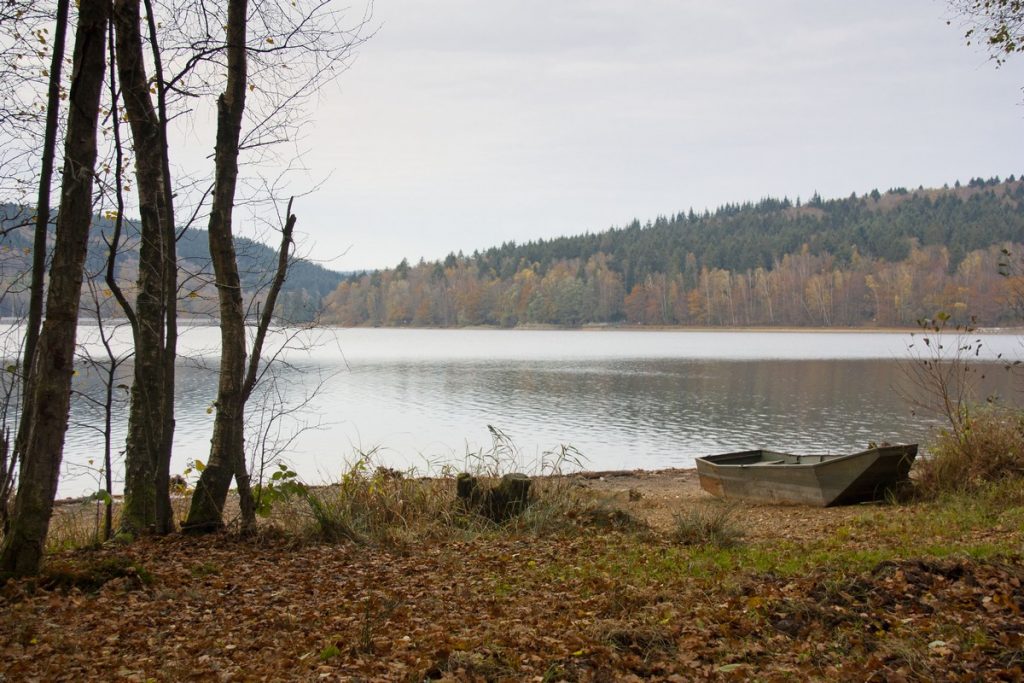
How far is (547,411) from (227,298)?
68.6 feet

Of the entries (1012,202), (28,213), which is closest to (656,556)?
(28,213)

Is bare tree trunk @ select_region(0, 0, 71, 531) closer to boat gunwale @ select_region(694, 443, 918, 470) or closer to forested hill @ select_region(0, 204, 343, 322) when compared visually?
forested hill @ select_region(0, 204, 343, 322)

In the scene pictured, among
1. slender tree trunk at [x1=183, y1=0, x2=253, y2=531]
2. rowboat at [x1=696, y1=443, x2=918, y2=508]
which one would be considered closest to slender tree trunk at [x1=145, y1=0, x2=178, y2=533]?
slender tree trunk at [x1=183, y1=0, x2=253, y2=531]

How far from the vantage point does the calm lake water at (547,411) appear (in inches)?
769

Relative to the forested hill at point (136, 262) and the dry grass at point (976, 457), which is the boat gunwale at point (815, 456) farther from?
the forested hill at point (136, 262)

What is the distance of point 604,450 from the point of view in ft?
68.8

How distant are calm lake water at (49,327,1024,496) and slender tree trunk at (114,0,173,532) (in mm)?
1046

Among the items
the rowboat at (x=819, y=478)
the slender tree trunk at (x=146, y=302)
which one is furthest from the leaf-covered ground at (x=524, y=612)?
the rowboat at (x=819, y=478)

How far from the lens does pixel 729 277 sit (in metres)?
125

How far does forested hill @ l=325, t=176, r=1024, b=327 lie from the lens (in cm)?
11062

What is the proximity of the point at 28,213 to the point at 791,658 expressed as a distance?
818 centimetres

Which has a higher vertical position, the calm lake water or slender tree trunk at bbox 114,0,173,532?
slender tree trunk at bbox 114,0,173,532

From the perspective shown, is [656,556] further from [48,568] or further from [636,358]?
[636,358]

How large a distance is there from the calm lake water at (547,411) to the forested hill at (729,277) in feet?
207
